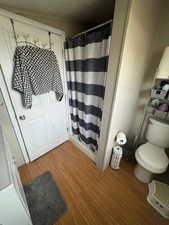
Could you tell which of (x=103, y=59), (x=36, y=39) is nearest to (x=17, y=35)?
(x=36, y=39)

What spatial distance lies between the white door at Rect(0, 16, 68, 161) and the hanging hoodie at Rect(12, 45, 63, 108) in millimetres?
79

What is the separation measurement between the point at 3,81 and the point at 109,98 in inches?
48.2

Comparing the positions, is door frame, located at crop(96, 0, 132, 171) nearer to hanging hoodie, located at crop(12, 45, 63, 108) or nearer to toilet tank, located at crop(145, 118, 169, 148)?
toilet tank, located at crop(145, 118, 169, 148)

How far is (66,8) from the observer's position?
1213 mm

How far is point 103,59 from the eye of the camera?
1.17 meters

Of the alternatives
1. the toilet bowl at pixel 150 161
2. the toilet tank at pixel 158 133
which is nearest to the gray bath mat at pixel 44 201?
the toilet bowl at pixel 150 161

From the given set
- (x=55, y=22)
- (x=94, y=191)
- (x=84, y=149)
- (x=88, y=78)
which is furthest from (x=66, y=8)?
(x=94, y=191)

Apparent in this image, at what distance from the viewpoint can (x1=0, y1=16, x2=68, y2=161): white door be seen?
3.74 ft

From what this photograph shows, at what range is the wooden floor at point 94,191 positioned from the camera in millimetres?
1108

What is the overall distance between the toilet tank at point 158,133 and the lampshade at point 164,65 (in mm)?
571

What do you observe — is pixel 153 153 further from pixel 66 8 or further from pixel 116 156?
pixel 66 8

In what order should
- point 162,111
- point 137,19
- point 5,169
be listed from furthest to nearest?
point 162,111 → point 137,19 → point 5,169

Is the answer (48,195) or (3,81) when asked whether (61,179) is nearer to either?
(48,195)

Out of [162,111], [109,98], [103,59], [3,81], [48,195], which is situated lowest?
[48,195]
